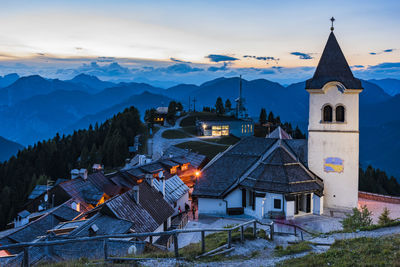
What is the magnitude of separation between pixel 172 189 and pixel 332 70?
20387 mm

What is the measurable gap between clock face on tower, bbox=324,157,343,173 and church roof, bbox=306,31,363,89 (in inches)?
278

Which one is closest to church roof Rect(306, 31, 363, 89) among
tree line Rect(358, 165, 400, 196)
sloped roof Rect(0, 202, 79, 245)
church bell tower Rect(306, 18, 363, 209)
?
church bell tower Rect(306, 18, 363, 209)

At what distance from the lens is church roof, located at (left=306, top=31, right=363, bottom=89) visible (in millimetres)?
33500

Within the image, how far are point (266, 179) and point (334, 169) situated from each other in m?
7.29

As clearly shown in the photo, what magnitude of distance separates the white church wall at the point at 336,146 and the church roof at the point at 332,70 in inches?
31.2

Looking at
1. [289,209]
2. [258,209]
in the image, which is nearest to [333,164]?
[289,209]

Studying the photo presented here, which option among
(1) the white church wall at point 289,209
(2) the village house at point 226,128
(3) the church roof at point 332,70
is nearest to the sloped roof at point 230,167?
(1) the white church wall at point 289,209

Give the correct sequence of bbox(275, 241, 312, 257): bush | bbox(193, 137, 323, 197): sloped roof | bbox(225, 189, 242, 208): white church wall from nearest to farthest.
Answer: bbox(275, 241, 312, 257): bush → bbox(193, 137, 323, 197): sloped roof → bbox(225, 189, 242, 208): white church wall

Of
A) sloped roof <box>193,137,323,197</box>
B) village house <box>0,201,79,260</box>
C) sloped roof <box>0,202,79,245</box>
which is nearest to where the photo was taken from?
village house <box>0,201,79,260</box>

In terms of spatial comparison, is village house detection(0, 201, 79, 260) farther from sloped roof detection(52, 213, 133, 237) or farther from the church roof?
the church roof

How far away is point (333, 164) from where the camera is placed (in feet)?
113

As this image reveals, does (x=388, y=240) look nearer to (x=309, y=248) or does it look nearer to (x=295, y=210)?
(x=309, y=248)

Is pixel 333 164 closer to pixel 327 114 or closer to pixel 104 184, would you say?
pixel 327 114

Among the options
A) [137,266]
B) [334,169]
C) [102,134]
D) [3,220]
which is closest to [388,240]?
[137,266]
